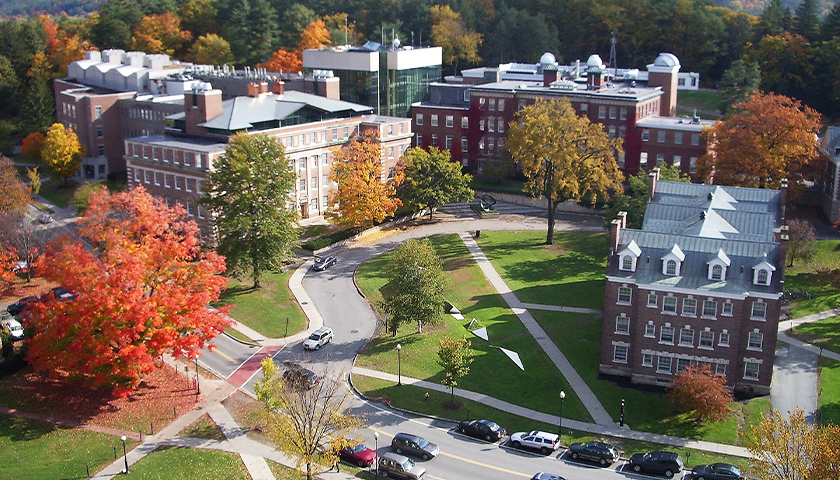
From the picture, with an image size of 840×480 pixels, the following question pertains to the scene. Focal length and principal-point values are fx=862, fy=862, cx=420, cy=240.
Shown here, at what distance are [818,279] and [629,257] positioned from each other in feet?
87.2

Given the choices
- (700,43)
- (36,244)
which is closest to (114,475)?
(36,244)

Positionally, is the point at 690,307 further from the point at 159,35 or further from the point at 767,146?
the point at 159,35

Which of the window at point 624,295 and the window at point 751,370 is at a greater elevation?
the window at point 624,295

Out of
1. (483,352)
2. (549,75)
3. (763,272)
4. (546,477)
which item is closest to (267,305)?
(483,352)

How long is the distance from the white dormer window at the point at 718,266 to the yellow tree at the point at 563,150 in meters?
28.9

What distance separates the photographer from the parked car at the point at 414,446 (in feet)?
169

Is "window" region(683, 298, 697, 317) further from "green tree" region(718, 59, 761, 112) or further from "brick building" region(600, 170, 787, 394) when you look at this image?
"green tree" region(718, 59, 761, 112)

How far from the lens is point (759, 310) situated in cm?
5938

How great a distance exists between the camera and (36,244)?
83.8 metres

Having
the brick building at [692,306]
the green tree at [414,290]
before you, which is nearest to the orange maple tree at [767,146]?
the brick building at [692,306]

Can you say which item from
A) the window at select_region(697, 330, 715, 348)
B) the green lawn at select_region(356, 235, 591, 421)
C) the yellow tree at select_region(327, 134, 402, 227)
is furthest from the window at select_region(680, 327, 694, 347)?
the yellow tree at select_region(327, 134, 402, 227)

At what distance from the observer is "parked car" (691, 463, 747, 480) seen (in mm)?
48469

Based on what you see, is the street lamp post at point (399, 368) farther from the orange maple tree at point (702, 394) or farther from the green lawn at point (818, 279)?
the green lawn at point (818, 279)

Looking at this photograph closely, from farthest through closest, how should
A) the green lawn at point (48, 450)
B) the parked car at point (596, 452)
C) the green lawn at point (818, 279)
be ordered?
the green lawn at point (818, 279), the parked car at point (596, 452), the green lawn at point (48, 450)
